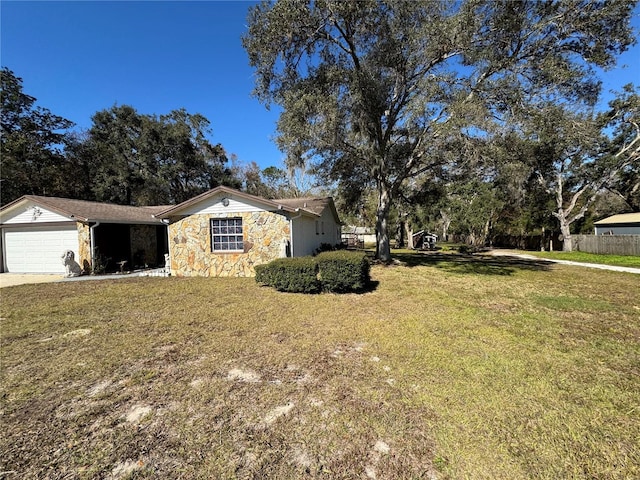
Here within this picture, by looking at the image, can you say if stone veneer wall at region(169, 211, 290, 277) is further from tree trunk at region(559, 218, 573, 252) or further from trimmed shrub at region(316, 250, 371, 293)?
tree trunk at region(559, 218, 573, 252)

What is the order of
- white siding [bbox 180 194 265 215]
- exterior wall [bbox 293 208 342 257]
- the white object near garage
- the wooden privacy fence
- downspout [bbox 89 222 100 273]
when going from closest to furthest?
white siding [bbox 180 194 265 215]
exterior wall [bbox 293 208 342 257]
downspout [bbox 89 222 100 273]
the white object near garage
the wooden privacy fence

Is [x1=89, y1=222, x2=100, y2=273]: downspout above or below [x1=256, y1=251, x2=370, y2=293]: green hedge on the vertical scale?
above

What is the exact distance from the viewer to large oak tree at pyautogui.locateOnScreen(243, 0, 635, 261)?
10219mm

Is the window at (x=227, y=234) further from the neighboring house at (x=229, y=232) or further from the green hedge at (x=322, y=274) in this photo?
the green hedge at (x=322, y=274)

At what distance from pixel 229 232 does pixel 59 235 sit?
8.35 m

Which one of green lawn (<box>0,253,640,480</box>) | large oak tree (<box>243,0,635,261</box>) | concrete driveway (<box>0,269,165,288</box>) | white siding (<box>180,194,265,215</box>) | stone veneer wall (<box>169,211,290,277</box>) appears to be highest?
large oak tree (<box>243,0,635,261</box>)

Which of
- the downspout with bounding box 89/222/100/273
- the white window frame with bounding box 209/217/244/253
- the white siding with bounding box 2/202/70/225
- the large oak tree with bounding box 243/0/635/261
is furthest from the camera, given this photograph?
the white siding with bounding box 2/202/70/225

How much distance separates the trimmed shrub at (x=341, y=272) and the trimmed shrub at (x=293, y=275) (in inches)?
10.3

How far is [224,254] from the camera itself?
11.6 meters

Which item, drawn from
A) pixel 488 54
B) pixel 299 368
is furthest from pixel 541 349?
pixel 488 54

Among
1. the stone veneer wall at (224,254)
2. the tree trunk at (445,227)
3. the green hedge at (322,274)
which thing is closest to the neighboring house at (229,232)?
the stone veneer wall at (224,254)

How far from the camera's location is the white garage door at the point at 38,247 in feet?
42.5

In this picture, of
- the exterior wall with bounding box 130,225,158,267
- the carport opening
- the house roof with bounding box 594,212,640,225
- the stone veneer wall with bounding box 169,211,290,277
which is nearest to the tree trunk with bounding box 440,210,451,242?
the house roof with bounding box 594,212,640,225

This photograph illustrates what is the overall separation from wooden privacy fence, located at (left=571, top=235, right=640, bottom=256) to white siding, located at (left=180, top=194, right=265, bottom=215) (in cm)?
2353
